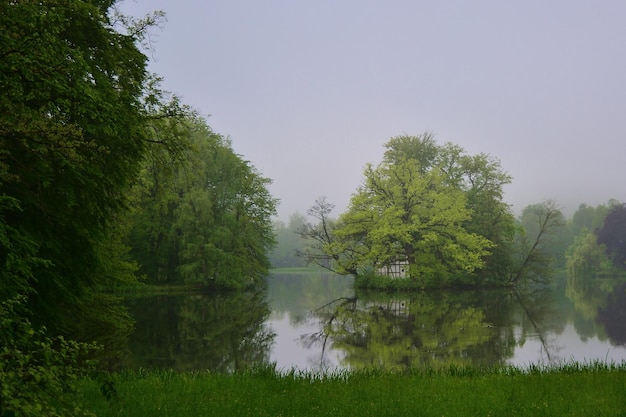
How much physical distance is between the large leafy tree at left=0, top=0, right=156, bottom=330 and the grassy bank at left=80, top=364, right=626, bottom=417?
2468 mm

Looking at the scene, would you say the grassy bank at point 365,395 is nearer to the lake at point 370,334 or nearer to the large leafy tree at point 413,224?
the lake at point 370,334

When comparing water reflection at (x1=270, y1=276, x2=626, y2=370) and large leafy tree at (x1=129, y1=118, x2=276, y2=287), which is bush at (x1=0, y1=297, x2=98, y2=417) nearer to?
water reflection at (x1=270, y1=276, x2=626, y2=370)

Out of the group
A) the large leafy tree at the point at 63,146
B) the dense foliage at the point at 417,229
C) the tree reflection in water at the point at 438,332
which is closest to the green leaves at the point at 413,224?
the dense foliage at the point at 417,229

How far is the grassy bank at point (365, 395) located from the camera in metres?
7.86

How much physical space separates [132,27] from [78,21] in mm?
6769

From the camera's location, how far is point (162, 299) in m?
34.1

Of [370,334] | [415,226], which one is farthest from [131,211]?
[415,226]

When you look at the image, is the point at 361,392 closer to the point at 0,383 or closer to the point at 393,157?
the point at 0,383

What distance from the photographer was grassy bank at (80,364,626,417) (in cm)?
786

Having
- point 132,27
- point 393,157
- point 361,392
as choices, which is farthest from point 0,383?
point 393,157

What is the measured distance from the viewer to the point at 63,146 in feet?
24.7

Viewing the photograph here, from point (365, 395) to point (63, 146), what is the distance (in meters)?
6.45

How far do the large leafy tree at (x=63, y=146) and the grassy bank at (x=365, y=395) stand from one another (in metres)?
2.47

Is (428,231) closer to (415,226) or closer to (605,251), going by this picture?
(415,226)
